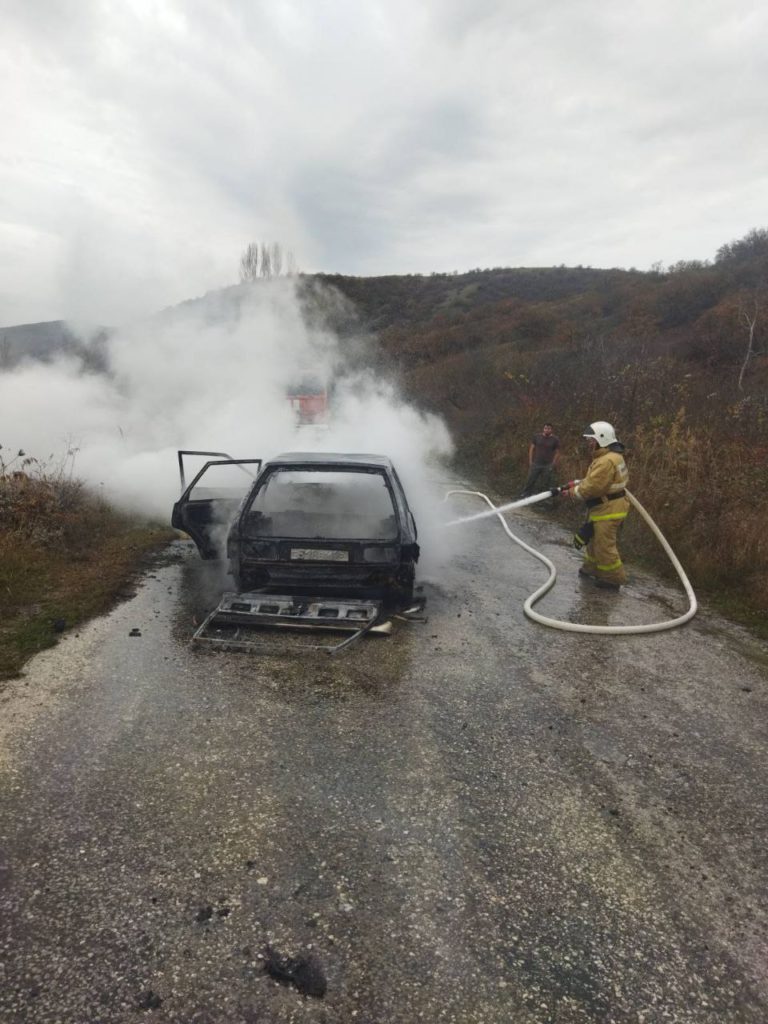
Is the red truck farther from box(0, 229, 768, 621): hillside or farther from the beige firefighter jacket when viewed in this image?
the beige firefighter jacket

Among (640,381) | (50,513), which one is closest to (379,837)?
(50,513)

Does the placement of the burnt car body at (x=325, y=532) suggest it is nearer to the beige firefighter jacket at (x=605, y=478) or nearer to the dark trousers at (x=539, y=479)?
the beige firefighter jacket at (x=605, y=478)

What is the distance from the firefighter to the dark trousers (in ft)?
16.5

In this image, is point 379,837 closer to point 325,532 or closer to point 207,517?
point 325,532

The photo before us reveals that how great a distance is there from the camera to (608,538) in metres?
6.51

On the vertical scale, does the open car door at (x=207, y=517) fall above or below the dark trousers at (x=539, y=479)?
above

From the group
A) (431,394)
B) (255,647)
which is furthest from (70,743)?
(431,394)

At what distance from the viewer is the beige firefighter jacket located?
6.40 meters

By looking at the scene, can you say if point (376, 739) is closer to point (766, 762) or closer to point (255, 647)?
point (255, 647)

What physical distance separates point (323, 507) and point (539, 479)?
751 cm

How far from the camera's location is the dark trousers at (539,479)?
11.8 meters

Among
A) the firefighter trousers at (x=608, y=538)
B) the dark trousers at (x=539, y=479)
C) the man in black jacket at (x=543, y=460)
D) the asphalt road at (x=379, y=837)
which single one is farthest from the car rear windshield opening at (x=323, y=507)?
the dark trousers at (x=539, y=479)

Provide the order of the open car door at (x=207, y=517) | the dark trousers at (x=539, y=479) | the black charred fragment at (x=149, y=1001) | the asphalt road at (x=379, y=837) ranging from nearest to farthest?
the black charred fragment at (x=149, y=1001), the asphalt road at (x=379, y=837), the open car door at (x=207, y=517), the dark trousers at (x=539, y=479)

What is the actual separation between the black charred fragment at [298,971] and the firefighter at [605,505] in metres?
5.30
